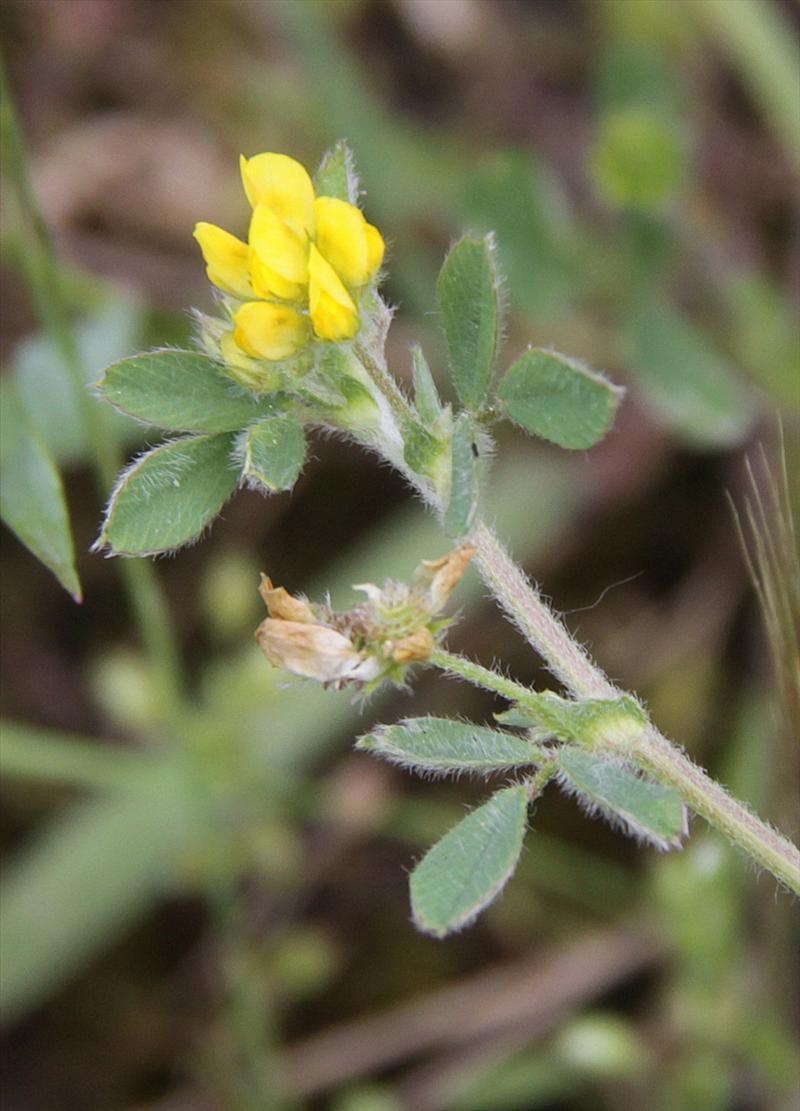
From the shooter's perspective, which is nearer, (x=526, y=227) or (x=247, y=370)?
(x=247, y=370)

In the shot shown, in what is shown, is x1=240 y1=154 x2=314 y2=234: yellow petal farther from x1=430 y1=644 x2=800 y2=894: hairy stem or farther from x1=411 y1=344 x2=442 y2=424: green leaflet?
x1=430 y1=644 x2=800 y2=894: hairy stem

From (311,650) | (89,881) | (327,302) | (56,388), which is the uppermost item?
(327,302)

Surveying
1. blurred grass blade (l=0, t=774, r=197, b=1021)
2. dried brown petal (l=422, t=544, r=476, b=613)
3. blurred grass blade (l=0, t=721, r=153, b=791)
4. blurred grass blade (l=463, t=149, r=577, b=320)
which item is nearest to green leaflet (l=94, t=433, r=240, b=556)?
dried brown petal (l=422, t=544, r=476, b=613)

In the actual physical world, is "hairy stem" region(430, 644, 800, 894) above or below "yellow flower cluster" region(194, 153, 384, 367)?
below

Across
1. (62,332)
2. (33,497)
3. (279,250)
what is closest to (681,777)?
(279,250)

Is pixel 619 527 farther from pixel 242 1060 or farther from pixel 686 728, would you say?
pixel 242 1060

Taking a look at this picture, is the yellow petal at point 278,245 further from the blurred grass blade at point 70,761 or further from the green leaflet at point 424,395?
the blurred grass blade at point 70,761

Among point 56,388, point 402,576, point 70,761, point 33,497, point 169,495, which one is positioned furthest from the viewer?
point 402,576

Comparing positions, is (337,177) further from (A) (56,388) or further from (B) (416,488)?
(A) (56,388)
